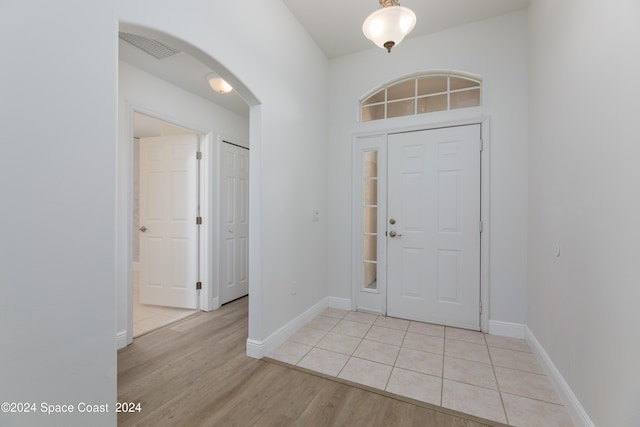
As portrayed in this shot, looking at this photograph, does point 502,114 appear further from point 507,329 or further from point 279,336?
point 279,336

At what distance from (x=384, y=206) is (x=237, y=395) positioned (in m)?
2.32

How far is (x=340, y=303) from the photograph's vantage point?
3496 millimetres

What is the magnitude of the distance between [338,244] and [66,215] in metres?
2.72

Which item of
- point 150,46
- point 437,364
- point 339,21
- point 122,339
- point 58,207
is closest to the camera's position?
point 58,207

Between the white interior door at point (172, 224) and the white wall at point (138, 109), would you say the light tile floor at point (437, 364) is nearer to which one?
the white wall at point (138, 109)

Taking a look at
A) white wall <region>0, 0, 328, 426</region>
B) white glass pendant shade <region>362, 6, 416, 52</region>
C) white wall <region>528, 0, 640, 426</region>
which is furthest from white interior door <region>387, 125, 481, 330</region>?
white wall <region>0, 0, 328, 426</region>

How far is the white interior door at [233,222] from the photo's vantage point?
147 inches

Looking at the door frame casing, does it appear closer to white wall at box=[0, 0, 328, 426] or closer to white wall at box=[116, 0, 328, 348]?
white wall at box=[116, 0, 328, 348]

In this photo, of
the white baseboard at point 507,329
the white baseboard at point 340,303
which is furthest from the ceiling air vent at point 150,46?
the white baseboard at point 507,329

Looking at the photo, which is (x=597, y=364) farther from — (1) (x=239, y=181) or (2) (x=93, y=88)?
(1) (x=239, y=181)

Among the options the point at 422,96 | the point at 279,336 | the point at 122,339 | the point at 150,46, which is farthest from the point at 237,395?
the point at 422,96

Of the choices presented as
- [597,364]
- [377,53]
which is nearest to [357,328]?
[597,364]

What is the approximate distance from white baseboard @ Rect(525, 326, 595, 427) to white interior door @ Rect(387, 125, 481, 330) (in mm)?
670

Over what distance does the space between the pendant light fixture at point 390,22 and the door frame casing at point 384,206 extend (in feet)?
4.50
